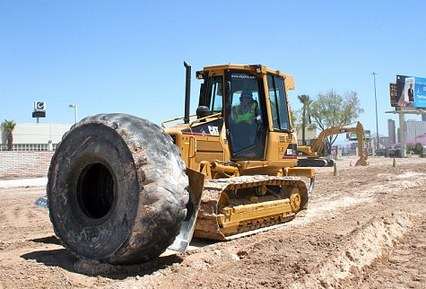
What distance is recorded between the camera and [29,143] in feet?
202

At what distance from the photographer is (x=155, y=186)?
5.86 m

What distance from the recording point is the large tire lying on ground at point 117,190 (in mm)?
5859

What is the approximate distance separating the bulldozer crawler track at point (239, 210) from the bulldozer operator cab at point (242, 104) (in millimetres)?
937

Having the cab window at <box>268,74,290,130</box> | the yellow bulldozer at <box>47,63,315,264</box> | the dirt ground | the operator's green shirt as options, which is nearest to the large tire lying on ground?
the yellow bulldozer at <box>47,63,315,264</box>

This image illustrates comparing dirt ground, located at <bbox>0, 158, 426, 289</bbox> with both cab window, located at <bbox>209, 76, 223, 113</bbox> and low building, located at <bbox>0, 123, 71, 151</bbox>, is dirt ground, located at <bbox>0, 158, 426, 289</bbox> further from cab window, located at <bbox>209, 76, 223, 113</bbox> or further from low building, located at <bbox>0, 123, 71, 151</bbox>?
low building, located at <bbox>0, 123, 71, 151</bbox>

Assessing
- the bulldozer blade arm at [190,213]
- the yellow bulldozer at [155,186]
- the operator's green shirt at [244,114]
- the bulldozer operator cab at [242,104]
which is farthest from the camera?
the operator's green shirt at [244,114]

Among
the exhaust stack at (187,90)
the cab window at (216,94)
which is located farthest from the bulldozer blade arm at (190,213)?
the cab window at (216,94)

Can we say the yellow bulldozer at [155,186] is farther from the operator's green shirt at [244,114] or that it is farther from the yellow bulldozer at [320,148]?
the yellow bulldozer at [320,148]

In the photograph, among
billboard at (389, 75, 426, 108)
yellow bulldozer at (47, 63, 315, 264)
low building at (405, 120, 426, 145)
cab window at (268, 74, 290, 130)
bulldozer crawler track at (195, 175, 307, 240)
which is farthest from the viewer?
low building at (405, 120, 426, 145)

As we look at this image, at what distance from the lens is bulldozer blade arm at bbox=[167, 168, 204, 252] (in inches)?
258

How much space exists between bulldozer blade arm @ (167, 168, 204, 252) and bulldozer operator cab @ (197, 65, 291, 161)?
10.3 feet

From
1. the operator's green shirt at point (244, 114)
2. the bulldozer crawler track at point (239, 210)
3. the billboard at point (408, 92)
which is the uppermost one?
the billboard at point (408, 92)

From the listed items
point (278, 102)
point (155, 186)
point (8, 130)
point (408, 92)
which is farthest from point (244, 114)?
→ point (408, 92)

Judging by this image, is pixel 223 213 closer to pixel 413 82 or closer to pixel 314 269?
pixel 314 269
